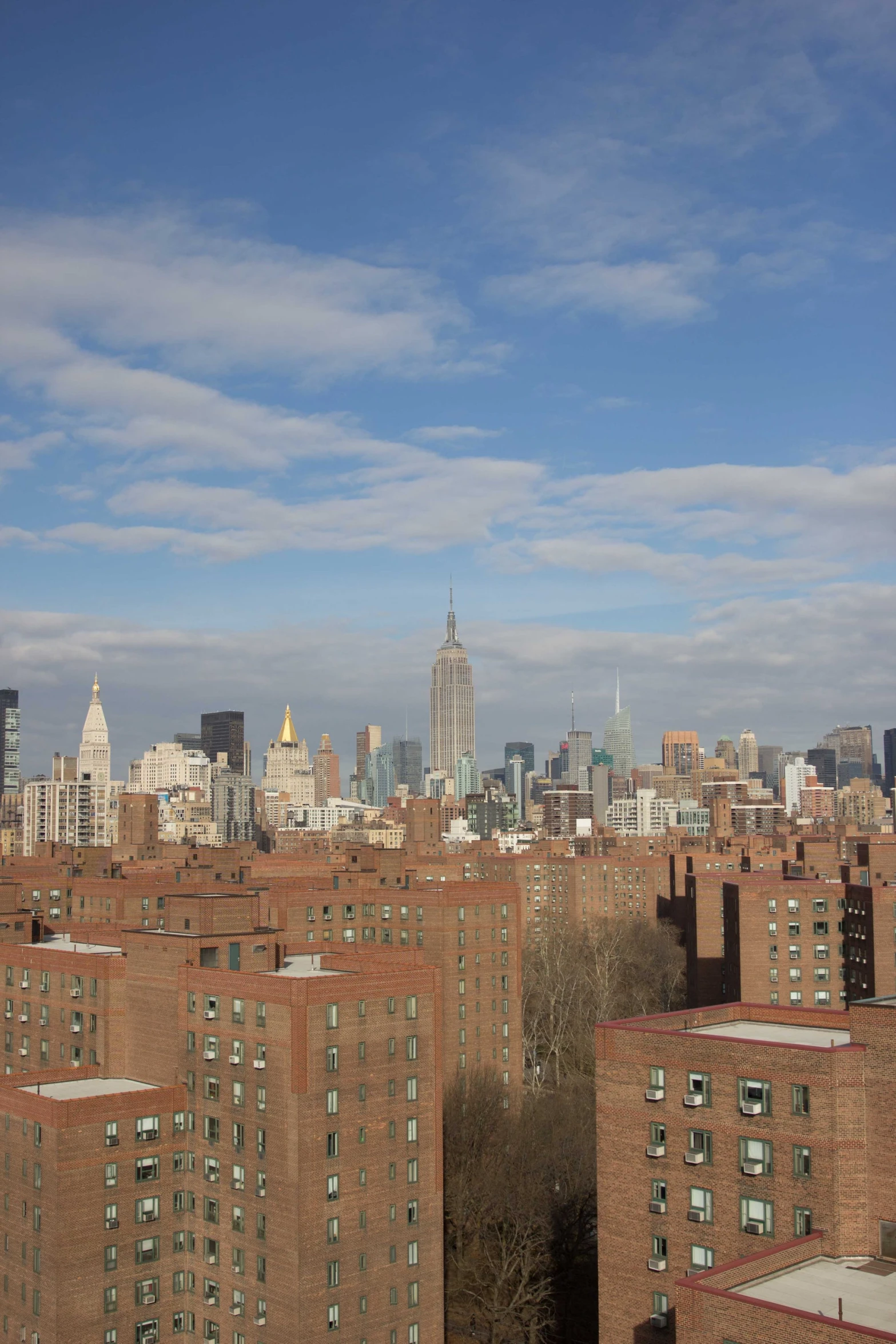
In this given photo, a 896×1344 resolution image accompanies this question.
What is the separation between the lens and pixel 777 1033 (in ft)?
131

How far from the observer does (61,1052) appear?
2319 inches

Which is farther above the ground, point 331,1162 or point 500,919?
point 500,919

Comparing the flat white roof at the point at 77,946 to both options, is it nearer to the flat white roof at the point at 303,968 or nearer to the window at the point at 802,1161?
the flat white roof at the point at 303,968

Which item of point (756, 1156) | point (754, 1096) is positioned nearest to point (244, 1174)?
point (756, 1156)

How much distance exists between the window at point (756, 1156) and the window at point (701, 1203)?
153 cm

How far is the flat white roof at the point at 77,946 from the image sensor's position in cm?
6650

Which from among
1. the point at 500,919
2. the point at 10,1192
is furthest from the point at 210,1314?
the point at 500,919

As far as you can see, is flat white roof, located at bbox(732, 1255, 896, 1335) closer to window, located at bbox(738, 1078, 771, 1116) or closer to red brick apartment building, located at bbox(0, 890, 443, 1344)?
window, located at bbox(738, 1078, 771, 1116)

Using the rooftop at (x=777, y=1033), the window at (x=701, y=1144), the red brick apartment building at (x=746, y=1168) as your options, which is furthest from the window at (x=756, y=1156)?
the rooftop at (x=777, y=1033)

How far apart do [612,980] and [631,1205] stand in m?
88.1

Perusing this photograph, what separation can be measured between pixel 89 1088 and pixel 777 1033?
29.3 m

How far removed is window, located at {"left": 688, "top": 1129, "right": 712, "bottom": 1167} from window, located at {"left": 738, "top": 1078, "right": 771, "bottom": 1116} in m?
1.60

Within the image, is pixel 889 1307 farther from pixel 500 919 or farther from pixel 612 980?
pixel 612 980

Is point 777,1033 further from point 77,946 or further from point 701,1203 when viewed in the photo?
point 77,946
